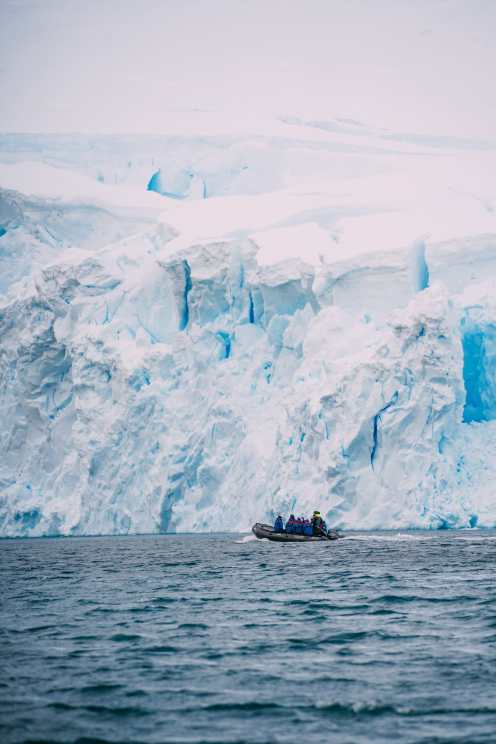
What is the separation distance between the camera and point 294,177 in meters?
65.9

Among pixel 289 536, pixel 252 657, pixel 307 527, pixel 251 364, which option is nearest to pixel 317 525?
pixel 307 527

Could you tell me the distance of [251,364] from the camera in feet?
165

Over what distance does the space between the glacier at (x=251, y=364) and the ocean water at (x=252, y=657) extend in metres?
20.6

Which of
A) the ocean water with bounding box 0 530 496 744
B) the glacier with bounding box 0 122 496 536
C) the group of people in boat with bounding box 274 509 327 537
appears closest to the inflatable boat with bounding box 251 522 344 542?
the group of people in boat with bounding box 274 509 327 537

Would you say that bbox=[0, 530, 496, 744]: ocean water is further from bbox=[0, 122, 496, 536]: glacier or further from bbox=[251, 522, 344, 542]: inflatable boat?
bbox=[0, 122, 496, 536]: glacier

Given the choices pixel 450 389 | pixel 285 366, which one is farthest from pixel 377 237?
pixel 450 389

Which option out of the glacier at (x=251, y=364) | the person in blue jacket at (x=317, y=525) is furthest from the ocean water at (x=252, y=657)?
the glacier at (x=251, y=364)

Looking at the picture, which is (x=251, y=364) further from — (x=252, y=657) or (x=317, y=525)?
(x=252, y=657)

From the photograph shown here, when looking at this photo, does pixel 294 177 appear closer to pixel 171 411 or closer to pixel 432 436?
pixel 171 411

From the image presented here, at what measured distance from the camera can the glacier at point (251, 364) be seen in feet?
145

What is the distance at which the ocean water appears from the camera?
9172mm

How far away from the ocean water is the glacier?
811 inches

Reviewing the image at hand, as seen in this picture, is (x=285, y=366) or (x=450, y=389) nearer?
(x=450, y=389)

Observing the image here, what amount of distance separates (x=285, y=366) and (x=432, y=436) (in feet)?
30.5
